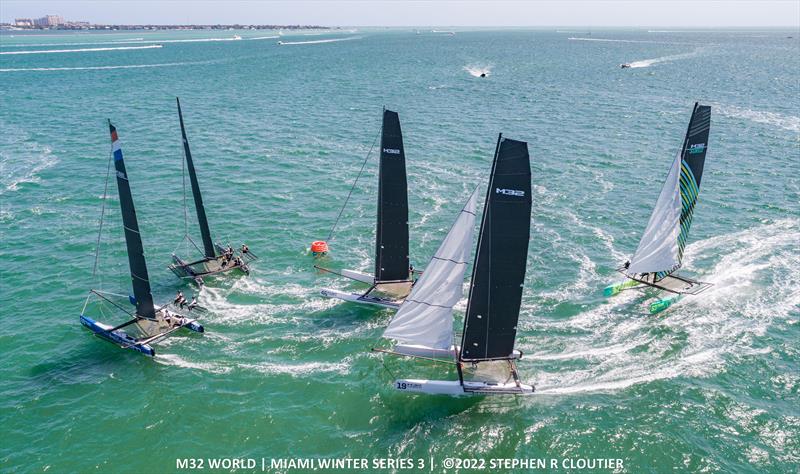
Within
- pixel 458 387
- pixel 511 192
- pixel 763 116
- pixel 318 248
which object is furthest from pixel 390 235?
pixel 763 116

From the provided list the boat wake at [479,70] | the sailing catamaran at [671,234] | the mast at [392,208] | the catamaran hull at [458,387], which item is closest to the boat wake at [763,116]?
the sailing catamaran at [671,234]

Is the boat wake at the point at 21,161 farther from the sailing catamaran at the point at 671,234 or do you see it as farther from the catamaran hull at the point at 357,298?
the sailing catamaran at the point at 671,234

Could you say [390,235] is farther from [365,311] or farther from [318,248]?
[318,248]

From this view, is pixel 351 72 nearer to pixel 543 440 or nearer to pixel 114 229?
pixel 114 229

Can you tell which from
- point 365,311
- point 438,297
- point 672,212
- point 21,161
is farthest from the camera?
point 21,161

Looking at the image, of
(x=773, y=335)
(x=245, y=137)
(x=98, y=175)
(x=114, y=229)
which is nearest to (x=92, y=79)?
(x=245, y=137)

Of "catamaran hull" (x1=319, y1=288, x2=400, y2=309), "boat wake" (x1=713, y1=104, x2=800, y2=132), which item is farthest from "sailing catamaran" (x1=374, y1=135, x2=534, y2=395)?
"boat wake" (x1=713, y1=104, x2=800, y2=132)

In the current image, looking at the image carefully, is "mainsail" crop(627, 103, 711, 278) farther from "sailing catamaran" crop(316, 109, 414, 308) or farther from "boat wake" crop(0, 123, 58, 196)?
"boat wake" crop(0, 123, 58, 196)
